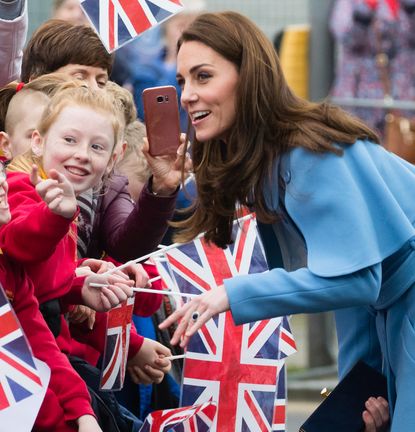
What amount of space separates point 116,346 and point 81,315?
A: 0.22 metres

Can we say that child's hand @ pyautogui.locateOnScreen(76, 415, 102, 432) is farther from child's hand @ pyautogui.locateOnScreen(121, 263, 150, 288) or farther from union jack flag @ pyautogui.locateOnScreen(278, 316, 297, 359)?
union jack flag @ pyautogui.locateOnScreen(278, 316, 297, 359)

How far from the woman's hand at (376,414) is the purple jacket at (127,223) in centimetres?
96

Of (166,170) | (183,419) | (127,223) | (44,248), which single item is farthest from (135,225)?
(44,248)

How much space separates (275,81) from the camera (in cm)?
466

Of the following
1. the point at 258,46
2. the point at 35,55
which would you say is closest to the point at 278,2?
the point at 35,55

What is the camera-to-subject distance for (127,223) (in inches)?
204

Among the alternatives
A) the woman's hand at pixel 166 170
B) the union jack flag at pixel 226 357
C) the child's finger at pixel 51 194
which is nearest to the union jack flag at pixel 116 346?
the union jack flag at pixel 226 357

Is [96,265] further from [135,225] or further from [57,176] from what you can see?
[57,176]

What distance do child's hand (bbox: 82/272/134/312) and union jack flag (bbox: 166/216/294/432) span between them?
0.36 meters

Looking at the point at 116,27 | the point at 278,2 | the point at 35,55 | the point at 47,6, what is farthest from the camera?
the point at 278,2

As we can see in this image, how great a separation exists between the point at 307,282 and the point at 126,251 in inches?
40.5

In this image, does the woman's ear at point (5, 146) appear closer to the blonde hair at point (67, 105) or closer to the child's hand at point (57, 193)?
the blonde hair at point (67, 105)

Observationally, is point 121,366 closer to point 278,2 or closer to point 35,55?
point 35,55

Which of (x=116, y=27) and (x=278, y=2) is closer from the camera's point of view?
(x=116, y=27)
